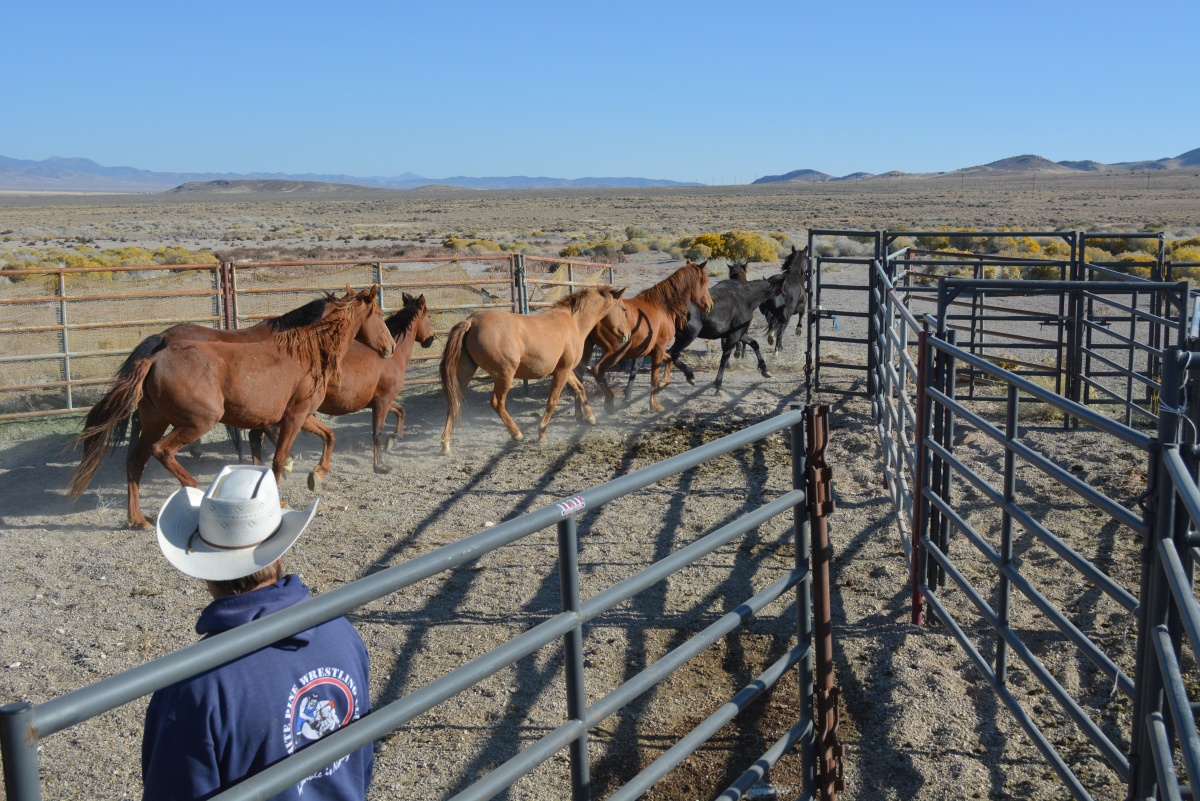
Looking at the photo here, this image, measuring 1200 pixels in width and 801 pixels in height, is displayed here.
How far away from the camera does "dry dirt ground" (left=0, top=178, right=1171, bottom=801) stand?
4.12 meters

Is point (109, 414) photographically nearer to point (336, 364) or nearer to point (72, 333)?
point (336, 364)

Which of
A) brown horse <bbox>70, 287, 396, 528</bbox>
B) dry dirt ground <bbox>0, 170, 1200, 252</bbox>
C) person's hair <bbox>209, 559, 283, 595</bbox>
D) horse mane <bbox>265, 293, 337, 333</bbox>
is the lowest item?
brown horse <bbox>70, 287, 396, 528</bbox>

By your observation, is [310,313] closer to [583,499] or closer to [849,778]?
[849,778]

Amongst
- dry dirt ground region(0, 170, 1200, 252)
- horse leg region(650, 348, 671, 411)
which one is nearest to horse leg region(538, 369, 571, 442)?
horse leg region(650, 348, 671, 411)

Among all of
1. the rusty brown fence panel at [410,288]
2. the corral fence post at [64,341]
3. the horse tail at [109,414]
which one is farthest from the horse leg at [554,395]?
the corral fence post at [64,341]

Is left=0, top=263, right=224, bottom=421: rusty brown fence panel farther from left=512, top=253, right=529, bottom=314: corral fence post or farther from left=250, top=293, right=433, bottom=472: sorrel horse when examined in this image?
left=512, top=253, right=529, bottom=314: corral fence post

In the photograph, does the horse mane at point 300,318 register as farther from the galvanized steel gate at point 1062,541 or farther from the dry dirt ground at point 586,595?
the galvanized steel gate at point 1062,541

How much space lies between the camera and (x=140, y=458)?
768cm

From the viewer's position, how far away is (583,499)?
2.36 metres

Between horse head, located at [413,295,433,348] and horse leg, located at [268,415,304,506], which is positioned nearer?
horse leg, located at [268,415,304,506]

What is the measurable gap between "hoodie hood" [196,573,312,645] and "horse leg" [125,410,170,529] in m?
5.98

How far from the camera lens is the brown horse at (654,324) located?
451 inches

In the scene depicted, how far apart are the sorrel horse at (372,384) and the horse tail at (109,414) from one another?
4.73 ft

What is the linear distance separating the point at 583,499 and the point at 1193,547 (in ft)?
5.03
